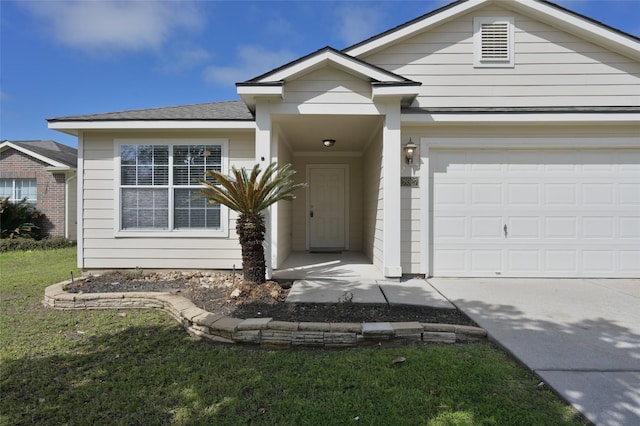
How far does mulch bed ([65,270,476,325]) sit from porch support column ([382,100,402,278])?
1314mm

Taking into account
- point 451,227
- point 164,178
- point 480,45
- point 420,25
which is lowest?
point 451,227

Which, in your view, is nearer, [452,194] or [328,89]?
[328,89]

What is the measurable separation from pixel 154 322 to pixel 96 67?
10.0 m

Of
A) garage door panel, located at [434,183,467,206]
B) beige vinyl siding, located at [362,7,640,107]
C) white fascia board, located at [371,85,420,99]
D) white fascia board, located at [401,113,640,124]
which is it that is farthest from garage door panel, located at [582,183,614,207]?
white fascia board, located at [371,85,420,99]

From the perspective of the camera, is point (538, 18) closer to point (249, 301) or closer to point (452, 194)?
point (452, 194)

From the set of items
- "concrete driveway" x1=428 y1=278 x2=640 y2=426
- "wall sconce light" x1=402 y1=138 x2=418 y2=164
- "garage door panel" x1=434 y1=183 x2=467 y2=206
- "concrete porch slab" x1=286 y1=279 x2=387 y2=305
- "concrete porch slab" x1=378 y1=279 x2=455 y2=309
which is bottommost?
"concrete driveway" x1=428 y1=278 x2=640 y2=426

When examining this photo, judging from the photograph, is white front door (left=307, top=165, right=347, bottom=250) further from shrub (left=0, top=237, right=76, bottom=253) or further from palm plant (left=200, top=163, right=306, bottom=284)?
shrub (left=0, top=237, right=76, bottom=253)

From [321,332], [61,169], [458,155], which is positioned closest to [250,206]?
[321,332]

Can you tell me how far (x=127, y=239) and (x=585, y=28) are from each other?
30.6ft

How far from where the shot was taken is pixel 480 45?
5652 millimetres

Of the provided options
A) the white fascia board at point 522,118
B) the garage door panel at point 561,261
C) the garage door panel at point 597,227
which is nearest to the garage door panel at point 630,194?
the garage door panel at point 597,227

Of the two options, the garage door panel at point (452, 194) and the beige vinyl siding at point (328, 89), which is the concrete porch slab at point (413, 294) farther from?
the beige vinyl siding at point (328, 89)

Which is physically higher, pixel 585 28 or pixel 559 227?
pixel 585 28

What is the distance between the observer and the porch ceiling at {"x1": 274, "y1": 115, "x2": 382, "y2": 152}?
17.5ft
